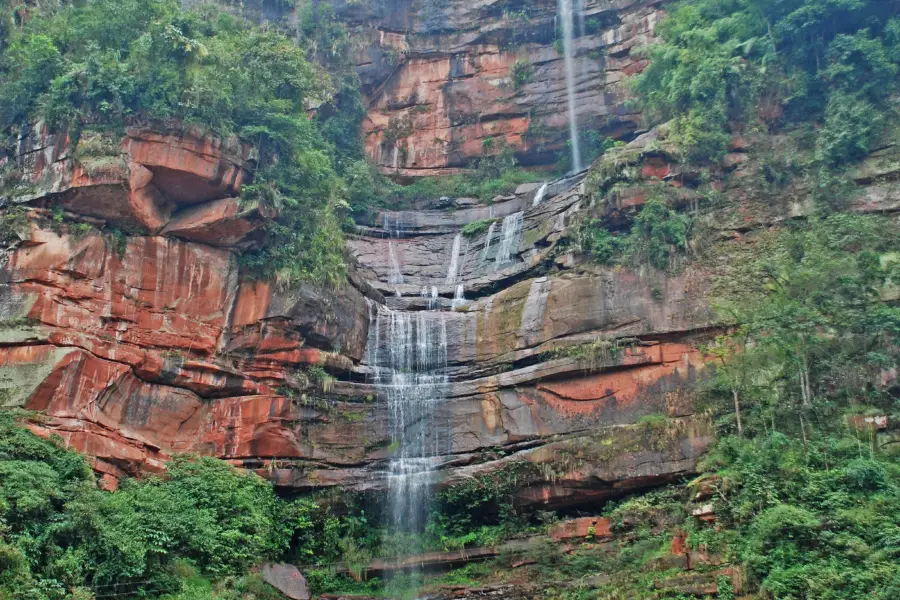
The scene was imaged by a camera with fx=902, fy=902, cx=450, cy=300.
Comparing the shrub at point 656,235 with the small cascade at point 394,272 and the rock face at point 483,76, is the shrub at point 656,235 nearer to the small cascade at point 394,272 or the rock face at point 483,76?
the small cascade at point 394,272

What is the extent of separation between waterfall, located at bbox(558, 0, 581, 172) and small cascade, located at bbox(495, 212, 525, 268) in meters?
4.24

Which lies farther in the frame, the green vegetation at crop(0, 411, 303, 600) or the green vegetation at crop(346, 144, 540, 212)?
the green vegetation at crop(346, 144, 540, 212)

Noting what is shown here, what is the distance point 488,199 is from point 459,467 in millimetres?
12977

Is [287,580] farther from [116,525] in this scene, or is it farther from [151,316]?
[151,316]

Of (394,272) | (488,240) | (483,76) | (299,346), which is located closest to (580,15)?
(483,76)

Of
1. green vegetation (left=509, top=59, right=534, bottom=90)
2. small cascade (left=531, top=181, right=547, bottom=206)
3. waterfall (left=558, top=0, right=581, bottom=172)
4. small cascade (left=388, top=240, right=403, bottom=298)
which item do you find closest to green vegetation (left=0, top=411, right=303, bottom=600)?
small cascade (left=388, top=240, right=403, bottom=298)

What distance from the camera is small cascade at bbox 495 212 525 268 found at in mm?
30016

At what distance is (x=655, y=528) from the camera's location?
68.3ft

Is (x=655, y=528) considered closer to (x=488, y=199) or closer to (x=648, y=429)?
(x=648, y=429)

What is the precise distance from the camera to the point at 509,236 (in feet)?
101

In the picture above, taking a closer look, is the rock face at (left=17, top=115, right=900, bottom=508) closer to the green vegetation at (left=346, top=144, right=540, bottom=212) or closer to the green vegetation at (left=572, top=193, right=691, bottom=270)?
the green vegetation at (left=572, top=193, right=691, bottom=270)

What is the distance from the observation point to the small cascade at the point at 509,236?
30016mm

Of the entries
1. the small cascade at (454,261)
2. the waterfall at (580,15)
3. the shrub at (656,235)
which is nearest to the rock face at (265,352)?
the shrub at (656,235)

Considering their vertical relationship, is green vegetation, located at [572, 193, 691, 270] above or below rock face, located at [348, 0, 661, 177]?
below
